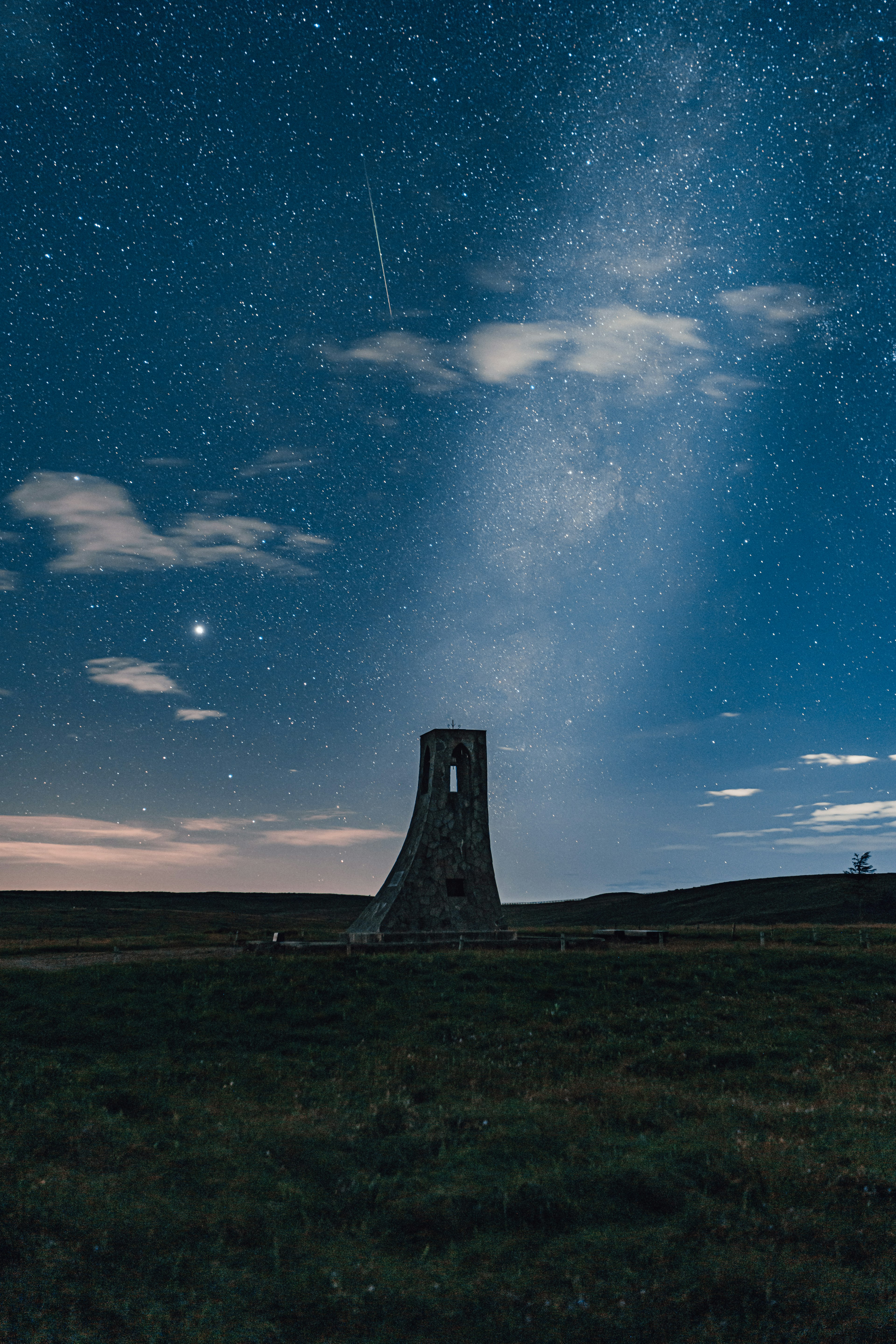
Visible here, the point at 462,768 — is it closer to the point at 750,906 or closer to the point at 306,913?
the point at 750,906

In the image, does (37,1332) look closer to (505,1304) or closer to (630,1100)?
(505,1304)

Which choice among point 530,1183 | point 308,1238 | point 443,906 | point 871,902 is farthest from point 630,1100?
point 871,902

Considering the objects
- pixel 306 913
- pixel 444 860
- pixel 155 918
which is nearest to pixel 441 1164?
pixel 444 860

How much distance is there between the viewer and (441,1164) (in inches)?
573

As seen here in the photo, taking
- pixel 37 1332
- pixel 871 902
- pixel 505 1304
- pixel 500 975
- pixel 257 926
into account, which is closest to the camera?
pixel 37 1332

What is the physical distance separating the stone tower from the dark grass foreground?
11.4 meters

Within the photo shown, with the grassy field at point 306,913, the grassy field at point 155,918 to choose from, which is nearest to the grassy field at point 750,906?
the grassy field at point 306,913

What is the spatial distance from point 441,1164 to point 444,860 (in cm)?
2467

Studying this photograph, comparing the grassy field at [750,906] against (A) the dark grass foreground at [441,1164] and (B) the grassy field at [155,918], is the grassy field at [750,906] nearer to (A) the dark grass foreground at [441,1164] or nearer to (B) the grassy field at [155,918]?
(B) the grassy field at [155,918]

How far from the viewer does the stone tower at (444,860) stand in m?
37.9

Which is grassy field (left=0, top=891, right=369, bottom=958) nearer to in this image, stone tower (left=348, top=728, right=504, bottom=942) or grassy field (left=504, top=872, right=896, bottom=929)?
stone tower (left=348, top=728, right=504, bottom=942)

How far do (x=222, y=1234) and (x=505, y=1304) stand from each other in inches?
166

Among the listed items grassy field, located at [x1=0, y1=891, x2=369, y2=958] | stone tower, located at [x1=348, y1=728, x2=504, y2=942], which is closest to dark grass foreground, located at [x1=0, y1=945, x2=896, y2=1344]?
stone tower, located at [x1=348, y1=728, x2=504, y2=942]

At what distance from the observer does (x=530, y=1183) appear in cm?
1312
